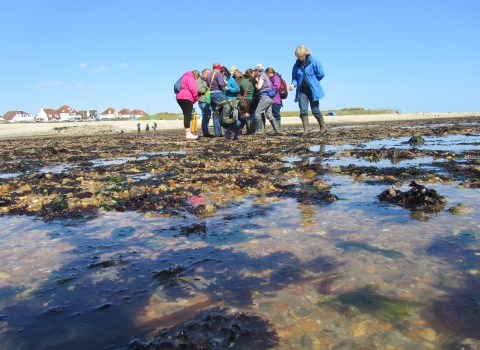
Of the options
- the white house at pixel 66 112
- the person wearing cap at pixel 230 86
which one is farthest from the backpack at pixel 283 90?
the white house at pixel 66 112

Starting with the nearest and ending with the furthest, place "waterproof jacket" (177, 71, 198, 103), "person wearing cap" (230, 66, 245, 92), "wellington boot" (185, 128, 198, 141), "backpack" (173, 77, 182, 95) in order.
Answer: "waterproof jacket" (177, 71, 198, 103), "backpack" (173, 77, 182, 95), "wellington boot" (185, 128, 198, 141), "person wearing cap" (230, 66, 245, 92)

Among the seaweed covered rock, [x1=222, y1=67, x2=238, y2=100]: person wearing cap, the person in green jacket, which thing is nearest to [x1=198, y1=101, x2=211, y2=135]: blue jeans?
[x1=222, y1=67, x2=238, y2=100]: person wearing cap

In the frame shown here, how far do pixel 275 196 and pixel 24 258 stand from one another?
2.49 m

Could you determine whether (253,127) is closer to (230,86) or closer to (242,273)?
(230,86)

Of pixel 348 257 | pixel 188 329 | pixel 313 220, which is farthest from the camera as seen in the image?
pixel 313 220

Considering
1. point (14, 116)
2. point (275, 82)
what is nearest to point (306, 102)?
point (275, 82)

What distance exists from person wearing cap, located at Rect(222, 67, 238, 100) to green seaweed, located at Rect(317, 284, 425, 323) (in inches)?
469

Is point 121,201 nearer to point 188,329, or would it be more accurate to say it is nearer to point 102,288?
point 102,288

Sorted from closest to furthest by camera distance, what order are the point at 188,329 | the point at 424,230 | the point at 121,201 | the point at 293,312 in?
the point at 188,329 → the point at 293,312 → the point at 424,230 → the point at 121,201

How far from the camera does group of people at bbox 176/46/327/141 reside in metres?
12.3

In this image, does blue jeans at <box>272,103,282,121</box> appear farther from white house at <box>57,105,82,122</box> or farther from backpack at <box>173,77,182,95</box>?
white house at <box>57,105,82,122</box>

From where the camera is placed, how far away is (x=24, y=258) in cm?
266

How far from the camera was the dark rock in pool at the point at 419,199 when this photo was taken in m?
3.51

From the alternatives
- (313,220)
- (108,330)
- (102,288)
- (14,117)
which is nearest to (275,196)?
(313,220)
